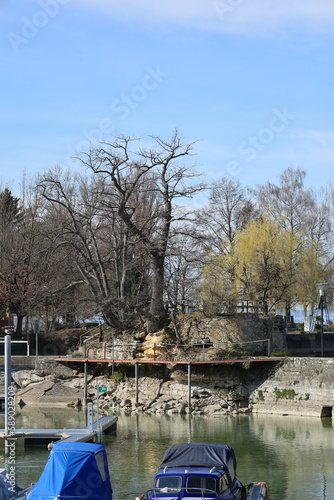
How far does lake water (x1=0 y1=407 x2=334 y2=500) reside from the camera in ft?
78.9

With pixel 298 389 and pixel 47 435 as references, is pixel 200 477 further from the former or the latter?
pixel 298 389

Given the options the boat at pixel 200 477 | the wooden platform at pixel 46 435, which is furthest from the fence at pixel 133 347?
the boat at pixel 200 477

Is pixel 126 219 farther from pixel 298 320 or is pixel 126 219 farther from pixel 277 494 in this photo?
pixel 298 320

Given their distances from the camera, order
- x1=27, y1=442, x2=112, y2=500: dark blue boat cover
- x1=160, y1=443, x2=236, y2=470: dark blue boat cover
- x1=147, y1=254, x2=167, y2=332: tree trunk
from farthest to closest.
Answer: x1=147, y1=254, x2=167, y2=332: tree trunk
x1=160, y1=443, x2=236, y2=470: dark blue boat cover
x1=27, y1=442, x2=112, y2=500: dark blue boat cover

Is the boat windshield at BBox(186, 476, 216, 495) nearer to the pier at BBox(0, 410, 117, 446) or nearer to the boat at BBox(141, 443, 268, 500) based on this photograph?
the boat at BBox(141, 443, 268, 500)

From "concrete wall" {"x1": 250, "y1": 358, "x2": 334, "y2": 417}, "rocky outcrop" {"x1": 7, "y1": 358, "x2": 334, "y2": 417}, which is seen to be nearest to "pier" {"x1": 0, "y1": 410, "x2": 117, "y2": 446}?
"rocky outcrop" {"x1": 7, "y1": 358, "x2": 334, "y2": 417}

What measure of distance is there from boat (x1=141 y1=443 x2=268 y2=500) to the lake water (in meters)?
1.89

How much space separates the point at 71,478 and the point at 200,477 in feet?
10.9

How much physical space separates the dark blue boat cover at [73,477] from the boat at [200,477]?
1.33 metres

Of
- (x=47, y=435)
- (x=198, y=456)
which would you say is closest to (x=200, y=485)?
(x=198, y=456)

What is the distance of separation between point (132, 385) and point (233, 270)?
17.3 m

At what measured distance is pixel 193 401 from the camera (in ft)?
130

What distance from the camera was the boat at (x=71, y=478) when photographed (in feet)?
62.1

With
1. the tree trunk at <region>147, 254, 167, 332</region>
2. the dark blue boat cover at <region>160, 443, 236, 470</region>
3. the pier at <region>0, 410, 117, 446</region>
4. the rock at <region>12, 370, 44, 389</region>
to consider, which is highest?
the tree trunk at <region>147, 254, 167, 332</region>
